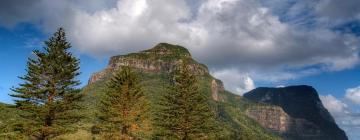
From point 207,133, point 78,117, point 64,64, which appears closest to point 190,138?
point 207,133

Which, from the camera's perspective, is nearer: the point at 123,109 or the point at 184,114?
the point at 123,109

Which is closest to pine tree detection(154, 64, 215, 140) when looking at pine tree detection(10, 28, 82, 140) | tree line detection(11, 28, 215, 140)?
tree line detection(11, 28, 215, 140)

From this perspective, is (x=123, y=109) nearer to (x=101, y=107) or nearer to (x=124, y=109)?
(x=124, y=109)

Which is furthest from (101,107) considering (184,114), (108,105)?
(184,114)

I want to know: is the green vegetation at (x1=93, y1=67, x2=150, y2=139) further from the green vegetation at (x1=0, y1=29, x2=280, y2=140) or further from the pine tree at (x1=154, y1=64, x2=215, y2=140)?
the pine tree at (x1=154, y1=64, x2=215, y2=140)

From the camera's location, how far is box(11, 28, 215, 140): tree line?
46875mm

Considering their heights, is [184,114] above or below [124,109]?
below

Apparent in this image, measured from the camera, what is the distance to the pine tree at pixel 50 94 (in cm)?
4616

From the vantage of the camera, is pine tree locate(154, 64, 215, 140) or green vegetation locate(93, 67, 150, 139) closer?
green vegetation locate(93, 67, 150, 139)

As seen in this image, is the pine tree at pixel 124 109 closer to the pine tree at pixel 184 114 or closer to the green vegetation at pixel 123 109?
the green vegetation at pixel 123 109

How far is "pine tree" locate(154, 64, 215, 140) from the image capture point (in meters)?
57.6

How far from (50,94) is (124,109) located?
995 centimetres

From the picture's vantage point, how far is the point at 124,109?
53.4 metres

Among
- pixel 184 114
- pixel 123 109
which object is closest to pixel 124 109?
pixel 123 109
